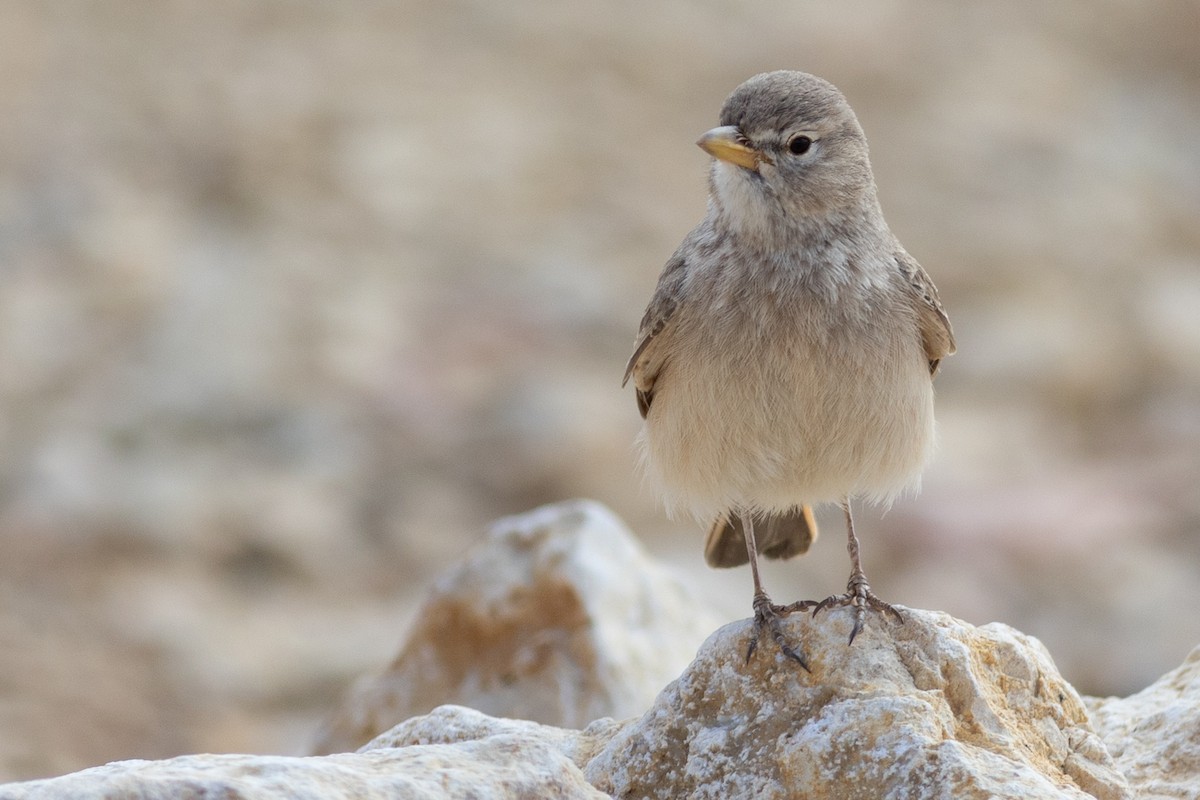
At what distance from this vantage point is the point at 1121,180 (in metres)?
14.4

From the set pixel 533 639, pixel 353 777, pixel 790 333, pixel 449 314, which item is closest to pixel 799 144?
pixel 790 333

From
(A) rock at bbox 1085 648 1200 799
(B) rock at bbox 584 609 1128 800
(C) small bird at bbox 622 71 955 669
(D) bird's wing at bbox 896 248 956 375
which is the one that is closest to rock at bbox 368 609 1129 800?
(B) rock at bbox 584 609 1128 800

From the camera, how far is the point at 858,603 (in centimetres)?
488

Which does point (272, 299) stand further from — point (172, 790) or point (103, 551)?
point (172, 790)

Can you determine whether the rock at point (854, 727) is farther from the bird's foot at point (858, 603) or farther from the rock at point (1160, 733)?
the rock at point (1160, 733)

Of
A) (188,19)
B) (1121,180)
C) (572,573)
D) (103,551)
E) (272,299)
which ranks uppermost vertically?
(188,19)

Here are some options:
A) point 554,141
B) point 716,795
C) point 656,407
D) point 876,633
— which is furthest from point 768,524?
point 554,141

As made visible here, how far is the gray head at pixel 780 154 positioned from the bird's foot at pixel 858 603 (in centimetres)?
135

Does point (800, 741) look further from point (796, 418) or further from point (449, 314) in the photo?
point (449, 314)

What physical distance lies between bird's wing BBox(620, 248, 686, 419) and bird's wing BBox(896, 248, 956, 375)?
0.83 meters

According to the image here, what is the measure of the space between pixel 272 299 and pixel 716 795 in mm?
8576

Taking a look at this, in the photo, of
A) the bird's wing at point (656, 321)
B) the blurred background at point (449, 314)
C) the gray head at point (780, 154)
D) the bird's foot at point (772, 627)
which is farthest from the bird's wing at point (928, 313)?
the blurred background at point (449, 314)

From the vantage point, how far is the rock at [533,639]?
6.06m

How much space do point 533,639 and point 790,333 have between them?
1813mm
